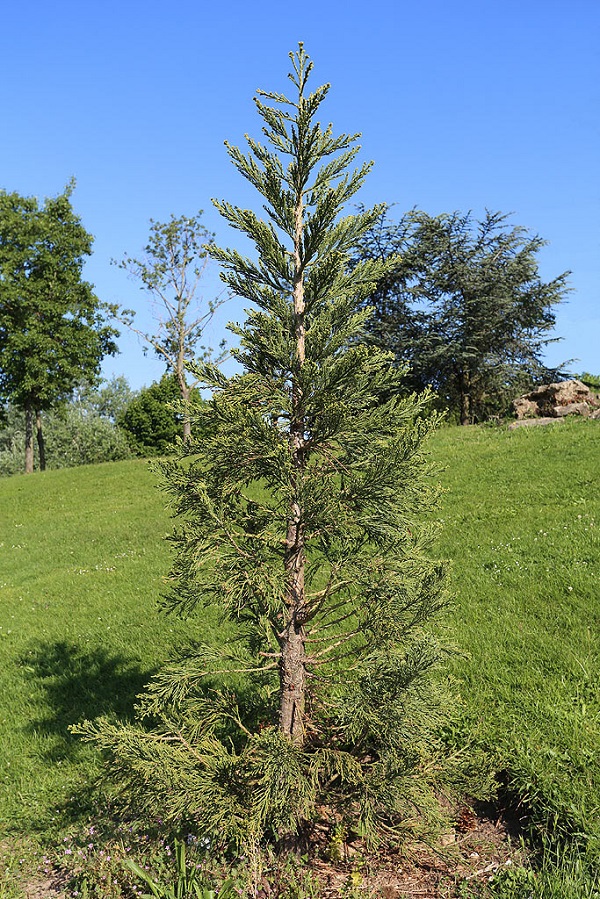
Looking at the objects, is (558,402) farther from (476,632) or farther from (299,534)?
(299,534)

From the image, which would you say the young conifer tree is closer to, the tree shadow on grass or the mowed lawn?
the mowed lawn

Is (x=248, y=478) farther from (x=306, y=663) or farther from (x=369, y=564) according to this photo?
(x=306, y=663)

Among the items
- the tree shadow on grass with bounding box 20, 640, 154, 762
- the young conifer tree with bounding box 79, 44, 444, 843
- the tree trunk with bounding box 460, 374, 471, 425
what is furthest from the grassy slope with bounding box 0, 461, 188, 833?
the tree trunk with bounding box 460, 374, 471, 425

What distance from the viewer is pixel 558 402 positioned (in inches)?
892

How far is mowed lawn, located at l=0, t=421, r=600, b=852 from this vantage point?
6.14 m

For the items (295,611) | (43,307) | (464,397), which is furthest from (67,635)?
(43,307)

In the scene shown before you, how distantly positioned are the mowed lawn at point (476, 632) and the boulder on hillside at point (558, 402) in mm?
3428

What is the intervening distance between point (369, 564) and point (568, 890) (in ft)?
8.38

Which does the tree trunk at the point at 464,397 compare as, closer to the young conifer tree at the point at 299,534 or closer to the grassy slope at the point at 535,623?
the grassy slope at the point at 535,623

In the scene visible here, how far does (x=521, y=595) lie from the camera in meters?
9.06

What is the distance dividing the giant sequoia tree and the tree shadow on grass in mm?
26813

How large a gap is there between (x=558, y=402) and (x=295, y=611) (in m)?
20.0

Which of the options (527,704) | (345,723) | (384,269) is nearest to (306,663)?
(345,723)

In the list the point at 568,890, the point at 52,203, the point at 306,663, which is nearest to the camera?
the point at 568,890
